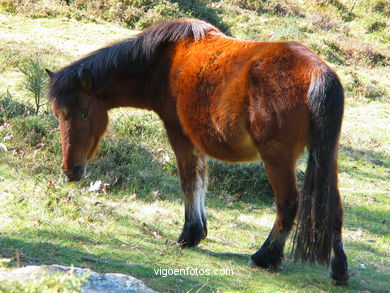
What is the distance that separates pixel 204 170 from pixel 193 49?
1405 mm

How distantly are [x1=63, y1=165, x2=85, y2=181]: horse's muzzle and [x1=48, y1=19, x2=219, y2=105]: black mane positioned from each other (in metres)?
0.71

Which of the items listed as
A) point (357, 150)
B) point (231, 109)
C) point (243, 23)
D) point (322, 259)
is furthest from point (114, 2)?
point (322, 259)

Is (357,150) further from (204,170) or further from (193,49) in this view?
(193,49)

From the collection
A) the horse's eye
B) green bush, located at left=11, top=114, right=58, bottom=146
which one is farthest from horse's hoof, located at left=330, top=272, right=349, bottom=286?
green bush, located at left=11, top=114, right=58, bottom=146

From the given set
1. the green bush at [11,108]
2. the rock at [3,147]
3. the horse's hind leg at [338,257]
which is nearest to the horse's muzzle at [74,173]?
the rock at [3,147]

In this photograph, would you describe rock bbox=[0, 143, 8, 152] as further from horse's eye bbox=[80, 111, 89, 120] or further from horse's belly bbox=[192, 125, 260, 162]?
horse's belly bbox=[192, 125, 260, 162]

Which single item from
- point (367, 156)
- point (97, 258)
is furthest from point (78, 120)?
point (367, 156)

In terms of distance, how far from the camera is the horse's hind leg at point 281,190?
13.5 ft

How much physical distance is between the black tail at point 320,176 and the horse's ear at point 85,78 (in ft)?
7.59

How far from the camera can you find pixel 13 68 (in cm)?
984

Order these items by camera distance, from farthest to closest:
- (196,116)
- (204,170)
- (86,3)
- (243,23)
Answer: (243,23)
(86,3)
(204,170)
(196,116)

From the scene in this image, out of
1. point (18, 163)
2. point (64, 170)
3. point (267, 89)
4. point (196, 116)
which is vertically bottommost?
point (18, 163)

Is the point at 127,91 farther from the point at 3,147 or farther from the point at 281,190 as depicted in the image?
the point at 3,147

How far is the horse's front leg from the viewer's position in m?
5.11
